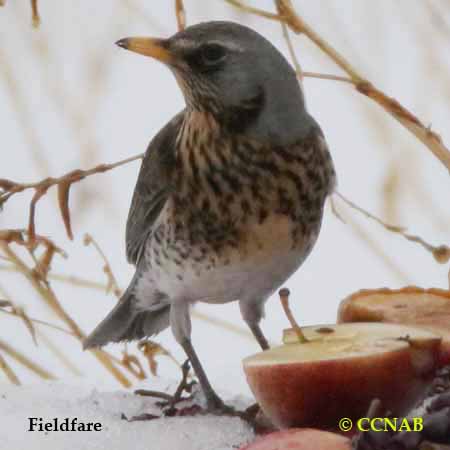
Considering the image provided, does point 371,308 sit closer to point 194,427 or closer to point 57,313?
point 194,427

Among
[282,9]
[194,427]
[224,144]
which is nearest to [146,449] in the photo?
[194,427]

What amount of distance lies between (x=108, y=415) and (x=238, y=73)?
421mm

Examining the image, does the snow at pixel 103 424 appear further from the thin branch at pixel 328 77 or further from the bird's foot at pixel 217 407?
the thin branch at pixel 328 77

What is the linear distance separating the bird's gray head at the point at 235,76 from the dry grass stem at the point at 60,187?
11 centimetres

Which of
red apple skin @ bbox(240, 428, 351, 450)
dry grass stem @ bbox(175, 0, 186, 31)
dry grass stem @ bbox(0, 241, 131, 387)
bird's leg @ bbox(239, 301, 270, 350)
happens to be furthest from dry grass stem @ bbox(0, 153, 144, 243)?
red apple skin @ bbox(240, 428, 351, 450)

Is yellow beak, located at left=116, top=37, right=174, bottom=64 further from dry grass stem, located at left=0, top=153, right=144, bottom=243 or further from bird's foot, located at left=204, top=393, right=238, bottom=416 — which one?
bird's foot, located at left=204, top=393, right=238, bottom=416

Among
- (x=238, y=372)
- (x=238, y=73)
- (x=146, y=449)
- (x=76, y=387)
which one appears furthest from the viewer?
(x=238, y=372)

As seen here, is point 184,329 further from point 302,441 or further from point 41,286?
point 302,441

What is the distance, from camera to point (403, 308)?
51.1 inches

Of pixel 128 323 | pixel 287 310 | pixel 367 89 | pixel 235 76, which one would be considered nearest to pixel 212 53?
pixel 235 76

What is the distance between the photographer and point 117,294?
4.80 feet

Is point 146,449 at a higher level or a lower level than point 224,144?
lower

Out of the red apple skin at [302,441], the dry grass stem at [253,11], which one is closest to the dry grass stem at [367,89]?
the dry grass stem at [253,11]

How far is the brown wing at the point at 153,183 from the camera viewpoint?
1.34m
